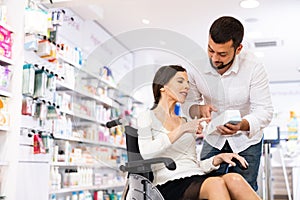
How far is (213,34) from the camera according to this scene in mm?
1887

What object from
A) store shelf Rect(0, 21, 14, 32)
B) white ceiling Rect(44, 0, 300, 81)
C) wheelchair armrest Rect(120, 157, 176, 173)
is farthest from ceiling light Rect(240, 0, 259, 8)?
wheelchair armrest Rect(120, 157, 176, 173)

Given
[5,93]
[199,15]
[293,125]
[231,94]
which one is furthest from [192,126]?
[293,125]

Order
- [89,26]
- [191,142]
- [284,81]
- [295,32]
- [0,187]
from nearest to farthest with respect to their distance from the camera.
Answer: [191,142]
[0,187]
[89,26]
[295,32]
[284,81]

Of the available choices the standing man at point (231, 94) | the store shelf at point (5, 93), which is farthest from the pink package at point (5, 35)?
the standing man at point (231, 94)

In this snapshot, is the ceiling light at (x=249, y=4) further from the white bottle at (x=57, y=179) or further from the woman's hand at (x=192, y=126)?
the woman's hand at (x=192, y=126)

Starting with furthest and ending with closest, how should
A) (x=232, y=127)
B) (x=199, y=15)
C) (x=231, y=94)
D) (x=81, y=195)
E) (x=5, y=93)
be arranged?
(x=199, y=15)
(x=81, y=195)
(x=5, y=93)
(x=231, y=94)
(x=232, y=127)

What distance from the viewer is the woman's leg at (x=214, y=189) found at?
5.08ft

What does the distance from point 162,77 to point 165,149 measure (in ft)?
0.95

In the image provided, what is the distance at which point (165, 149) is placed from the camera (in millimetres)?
1600

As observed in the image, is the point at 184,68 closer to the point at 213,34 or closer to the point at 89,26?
the point at 213,34

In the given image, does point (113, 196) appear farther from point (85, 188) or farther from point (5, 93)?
point (5, 93)

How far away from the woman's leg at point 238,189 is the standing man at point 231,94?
0.20 metres

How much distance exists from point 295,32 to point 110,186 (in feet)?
10.7

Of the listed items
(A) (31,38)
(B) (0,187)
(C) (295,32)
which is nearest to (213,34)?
(A) (31,38)
